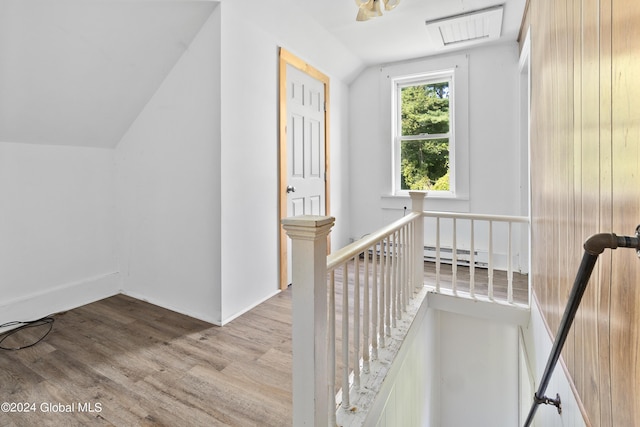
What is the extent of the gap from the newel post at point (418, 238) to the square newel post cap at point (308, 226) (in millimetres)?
1705

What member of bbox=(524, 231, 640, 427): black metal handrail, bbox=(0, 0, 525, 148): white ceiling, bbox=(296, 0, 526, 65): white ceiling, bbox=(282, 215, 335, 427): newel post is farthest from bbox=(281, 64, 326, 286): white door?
bbox=(524, 231, 640, 427): black metal handrail

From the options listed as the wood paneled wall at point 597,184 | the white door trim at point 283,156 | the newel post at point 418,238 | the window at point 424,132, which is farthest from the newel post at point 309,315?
the window at point 424,132

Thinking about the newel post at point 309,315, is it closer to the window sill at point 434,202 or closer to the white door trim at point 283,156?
the white door trim at point 283,156

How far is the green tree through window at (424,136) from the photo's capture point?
3.85 meters

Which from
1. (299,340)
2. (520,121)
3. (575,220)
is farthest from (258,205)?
(520,121)

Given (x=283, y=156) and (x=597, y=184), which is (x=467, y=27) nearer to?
(x=283, y=156)

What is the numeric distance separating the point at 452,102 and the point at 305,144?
5.86 feet

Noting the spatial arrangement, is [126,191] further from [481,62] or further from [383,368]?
[481,62]

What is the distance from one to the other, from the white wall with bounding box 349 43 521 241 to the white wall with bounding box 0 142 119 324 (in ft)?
9.62

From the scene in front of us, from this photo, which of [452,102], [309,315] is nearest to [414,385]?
[309,315]

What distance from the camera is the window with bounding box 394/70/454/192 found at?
3830mm

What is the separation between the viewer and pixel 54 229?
263cm

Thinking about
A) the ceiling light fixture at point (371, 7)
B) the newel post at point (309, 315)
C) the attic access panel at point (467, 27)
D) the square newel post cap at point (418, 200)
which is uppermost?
the attic access panel at point (467, 27)

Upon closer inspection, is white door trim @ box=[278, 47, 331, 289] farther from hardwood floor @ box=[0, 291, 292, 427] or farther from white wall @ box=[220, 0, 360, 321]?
hardwood floor @ box=[0, 291, 292, 427]
